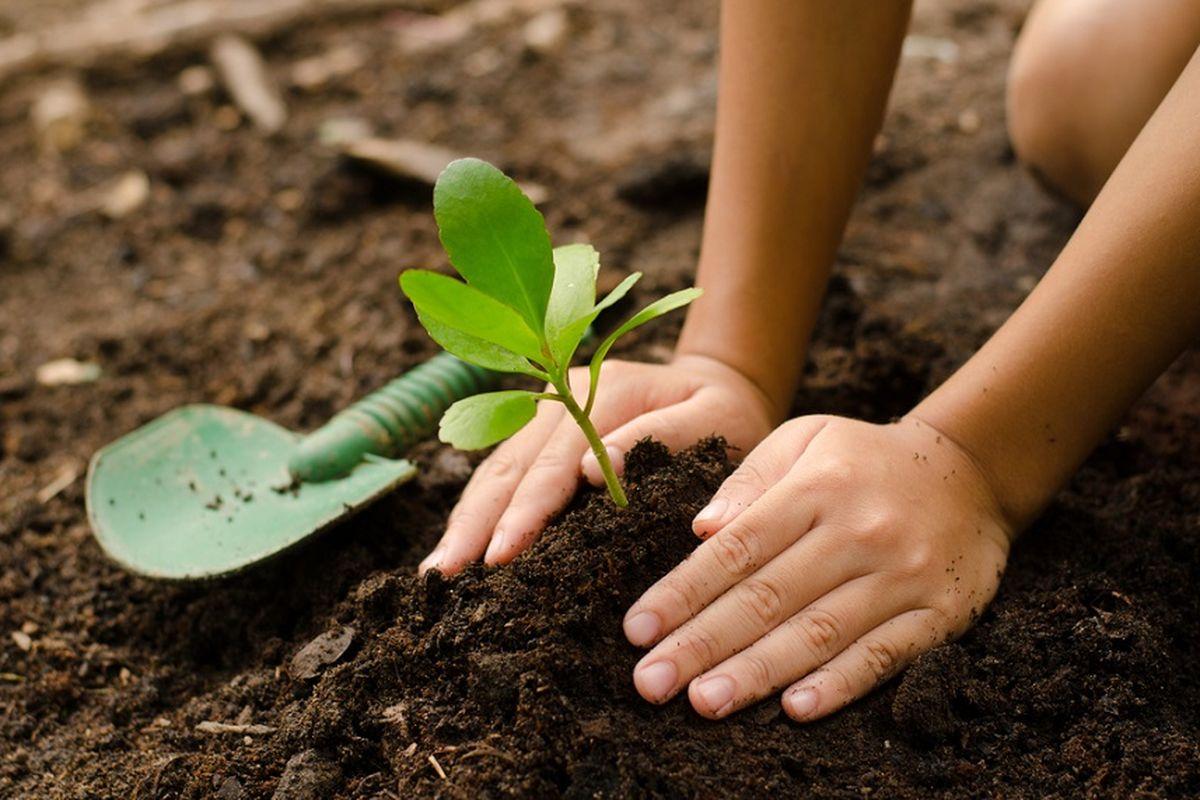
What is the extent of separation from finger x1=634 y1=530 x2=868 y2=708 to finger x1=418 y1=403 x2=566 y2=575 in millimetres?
295

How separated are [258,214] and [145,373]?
2.06 feet

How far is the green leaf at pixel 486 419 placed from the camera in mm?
1063

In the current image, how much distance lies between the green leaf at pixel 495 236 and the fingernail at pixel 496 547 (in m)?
0.33

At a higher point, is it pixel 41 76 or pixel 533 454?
pixel 533 454

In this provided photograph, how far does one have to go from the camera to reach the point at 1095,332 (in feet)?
4.20

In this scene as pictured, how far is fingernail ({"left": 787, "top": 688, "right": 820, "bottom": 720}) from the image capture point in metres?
1.17

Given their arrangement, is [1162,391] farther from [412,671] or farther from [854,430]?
[412,671]

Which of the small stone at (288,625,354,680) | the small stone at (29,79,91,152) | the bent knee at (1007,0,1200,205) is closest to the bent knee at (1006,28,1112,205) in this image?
the bent knee at (1007,0,1200,205)

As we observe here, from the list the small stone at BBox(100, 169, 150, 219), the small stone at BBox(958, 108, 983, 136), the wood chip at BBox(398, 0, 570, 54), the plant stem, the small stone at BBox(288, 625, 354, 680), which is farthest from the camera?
the wood chip at BBox(398, 0, 570, 54)

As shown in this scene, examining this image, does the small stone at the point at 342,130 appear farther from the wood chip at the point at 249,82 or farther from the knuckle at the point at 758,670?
the knuckle at the point at 758,670

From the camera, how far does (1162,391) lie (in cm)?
185

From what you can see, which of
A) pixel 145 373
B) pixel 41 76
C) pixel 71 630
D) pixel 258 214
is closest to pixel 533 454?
pixel 71 630

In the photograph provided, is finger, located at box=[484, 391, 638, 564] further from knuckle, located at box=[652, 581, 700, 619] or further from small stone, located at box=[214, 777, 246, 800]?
small stone, located at box=[214, 777, 246, 800]

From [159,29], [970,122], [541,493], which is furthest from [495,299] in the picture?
[159,29]
